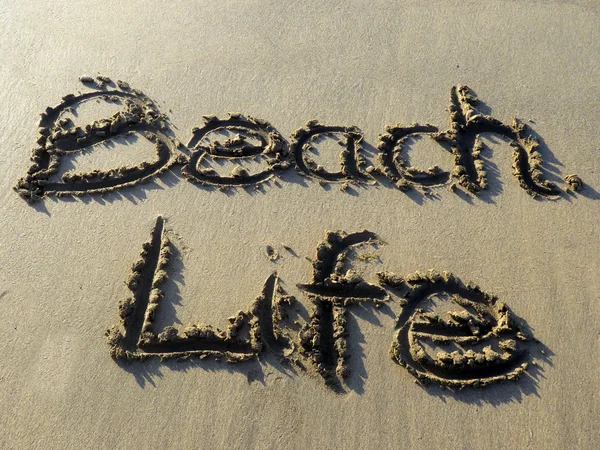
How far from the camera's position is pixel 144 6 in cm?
562

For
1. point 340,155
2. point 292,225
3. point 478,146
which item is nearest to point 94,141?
point 292,225

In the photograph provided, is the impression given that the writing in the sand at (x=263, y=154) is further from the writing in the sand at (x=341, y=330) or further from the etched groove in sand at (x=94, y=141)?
the writing in the sand at (x=341, y=330)

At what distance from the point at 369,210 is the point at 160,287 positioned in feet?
5.23

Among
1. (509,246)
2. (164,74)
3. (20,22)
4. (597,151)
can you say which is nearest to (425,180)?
(509,246)

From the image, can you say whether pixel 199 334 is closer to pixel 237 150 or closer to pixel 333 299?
pixel 333 299

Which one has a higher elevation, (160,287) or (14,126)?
(14,126)

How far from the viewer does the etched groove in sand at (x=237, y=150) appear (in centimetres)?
416

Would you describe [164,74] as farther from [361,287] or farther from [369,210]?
[361,287]

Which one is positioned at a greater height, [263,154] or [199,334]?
[263,154]

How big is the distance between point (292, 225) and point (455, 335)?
1362 mm

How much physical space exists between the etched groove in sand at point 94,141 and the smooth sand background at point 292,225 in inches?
4.8

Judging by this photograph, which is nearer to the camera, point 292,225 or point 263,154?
point 292,225

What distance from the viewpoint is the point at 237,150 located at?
4293 millimetres

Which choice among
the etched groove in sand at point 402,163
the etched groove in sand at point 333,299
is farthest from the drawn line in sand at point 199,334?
the etched groove in sand at point 402,163
